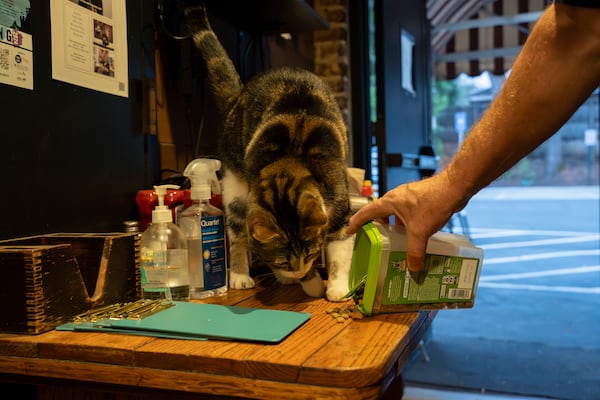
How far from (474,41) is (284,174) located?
3.92 m

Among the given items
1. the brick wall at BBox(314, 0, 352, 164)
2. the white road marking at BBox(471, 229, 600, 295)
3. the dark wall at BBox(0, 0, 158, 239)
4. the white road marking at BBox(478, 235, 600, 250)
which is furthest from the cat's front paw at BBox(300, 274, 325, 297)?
the white road marking at BBox(478, 235, 600, 250)

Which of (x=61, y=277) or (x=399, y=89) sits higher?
(x=399, y=89)

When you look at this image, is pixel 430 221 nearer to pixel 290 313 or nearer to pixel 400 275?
pixel 400 275

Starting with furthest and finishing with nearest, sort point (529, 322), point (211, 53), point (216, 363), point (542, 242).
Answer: point (542, 242), point (529, 322), point (211, 53), point (216, 363)

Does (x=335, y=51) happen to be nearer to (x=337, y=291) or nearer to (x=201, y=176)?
(x=201, y=176)

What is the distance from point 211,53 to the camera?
4.64ft

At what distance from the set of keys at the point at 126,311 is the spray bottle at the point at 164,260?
0.11ft

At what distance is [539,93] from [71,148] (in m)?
0.86

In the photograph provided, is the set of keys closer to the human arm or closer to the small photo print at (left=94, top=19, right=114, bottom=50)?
the human arm

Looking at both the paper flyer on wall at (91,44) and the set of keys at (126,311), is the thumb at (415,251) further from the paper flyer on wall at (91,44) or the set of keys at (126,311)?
the paper flyer on wall at (91,44)


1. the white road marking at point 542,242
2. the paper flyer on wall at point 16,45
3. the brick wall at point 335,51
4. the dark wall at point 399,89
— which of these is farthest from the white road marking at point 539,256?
the paper flyer on wall at point 16,45

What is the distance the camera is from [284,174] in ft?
3.71

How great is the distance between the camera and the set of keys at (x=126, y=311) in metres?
0.80

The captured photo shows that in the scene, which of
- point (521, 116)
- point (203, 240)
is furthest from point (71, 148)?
point (521, 116)
